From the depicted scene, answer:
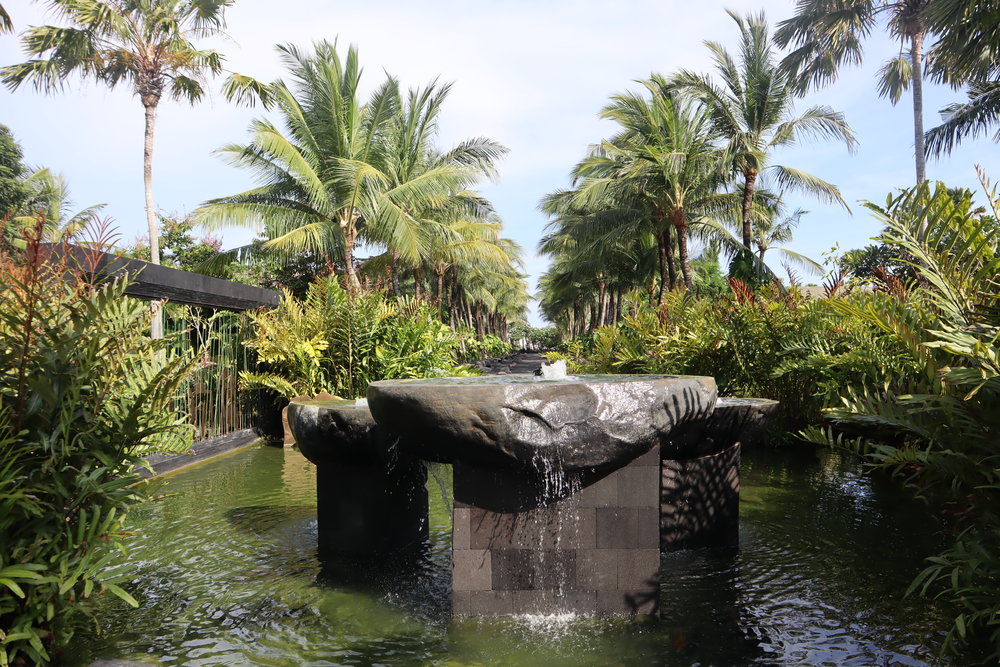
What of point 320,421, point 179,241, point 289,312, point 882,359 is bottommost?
point 320,421

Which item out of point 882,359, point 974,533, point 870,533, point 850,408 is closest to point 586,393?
point 850,408

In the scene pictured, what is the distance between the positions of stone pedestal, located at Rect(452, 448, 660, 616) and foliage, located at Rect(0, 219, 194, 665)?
1477mm

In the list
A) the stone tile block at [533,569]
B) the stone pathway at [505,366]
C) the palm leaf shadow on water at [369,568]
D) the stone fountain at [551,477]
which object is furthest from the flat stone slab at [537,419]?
the stone pathway at [505,366]

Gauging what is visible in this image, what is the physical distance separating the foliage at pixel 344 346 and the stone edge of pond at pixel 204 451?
2.61 ft

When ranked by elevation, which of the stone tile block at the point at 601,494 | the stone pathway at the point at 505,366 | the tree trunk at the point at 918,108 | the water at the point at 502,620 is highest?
the tree trunk at the point at 918,108

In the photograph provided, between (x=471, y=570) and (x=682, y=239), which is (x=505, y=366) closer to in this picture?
(x=682, y=239)

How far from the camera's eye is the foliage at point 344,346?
905 centimetres

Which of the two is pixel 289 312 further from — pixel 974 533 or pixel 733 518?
pixel 974 533

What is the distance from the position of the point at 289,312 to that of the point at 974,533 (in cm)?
879

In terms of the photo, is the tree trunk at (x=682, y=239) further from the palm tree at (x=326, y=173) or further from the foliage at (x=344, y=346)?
the foliage at (x=344, y=346)

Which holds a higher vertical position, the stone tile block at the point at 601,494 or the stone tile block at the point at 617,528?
the stone tile block at the point at 601,494

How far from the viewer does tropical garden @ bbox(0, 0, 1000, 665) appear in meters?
2.60

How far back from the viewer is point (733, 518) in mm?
4469

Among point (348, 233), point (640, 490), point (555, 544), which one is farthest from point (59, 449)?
point (348, 233)
